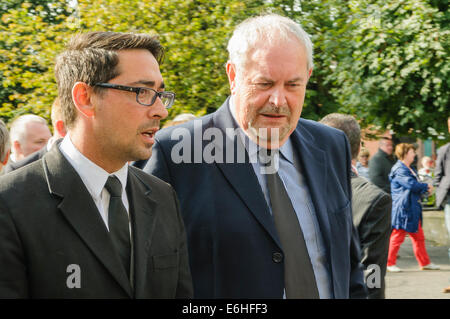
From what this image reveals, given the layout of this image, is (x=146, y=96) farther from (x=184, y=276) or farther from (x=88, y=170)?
(x=184, y=276)

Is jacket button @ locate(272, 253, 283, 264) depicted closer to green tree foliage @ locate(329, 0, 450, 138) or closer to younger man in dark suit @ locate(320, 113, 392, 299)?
younger man in dark suit @ locate(320, 113, 392, 299)

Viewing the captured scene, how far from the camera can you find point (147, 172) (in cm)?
232

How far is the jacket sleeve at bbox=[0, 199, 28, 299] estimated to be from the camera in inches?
64.9

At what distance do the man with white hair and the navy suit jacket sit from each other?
3.09m

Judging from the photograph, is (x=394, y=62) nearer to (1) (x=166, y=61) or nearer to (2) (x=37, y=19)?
(1) (x=166, y=61)

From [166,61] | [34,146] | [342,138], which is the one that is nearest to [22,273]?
[342,138]

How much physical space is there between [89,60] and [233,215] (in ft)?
2.69

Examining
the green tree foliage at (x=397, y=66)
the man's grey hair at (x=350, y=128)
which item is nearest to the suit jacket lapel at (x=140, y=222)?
the man's grey hair at (x=350, y=128)

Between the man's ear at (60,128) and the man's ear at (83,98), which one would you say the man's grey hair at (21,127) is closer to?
the man's ear at (60,128)

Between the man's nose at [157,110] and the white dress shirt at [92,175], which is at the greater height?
the man's nose at [157,110]

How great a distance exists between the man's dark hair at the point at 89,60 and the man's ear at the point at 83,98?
0.07ft

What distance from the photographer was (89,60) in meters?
2.00

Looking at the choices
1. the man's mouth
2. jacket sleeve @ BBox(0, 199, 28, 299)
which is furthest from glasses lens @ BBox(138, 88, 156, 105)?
jacket sleeve @ BBox(0, 199, 28, 299)

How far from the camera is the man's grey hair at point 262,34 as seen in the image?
91.7 inches
